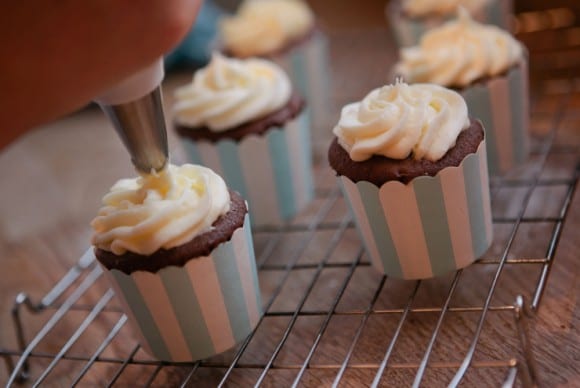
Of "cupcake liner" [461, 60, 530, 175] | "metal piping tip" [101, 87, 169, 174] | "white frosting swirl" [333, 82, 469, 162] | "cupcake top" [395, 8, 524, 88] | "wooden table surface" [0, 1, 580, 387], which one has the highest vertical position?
"metal piping tip" [101, 87, 169, 174]

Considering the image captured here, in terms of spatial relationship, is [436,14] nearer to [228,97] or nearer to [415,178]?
[228,97]

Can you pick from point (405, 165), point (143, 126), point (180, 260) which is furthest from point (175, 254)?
point (405, 165)

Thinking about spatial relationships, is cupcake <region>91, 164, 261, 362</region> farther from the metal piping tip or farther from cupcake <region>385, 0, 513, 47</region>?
cupcake <region>385, 0, 513, 47</region>

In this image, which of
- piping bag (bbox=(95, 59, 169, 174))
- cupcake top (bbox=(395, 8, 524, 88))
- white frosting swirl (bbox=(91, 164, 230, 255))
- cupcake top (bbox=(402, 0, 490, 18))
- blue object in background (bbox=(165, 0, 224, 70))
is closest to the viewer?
piping bag (bbox=(95, 59, 169, 174))

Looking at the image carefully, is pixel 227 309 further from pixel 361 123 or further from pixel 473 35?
pixel 473 35

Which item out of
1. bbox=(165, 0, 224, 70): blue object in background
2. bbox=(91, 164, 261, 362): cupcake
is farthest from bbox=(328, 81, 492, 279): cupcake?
bbox=(165, 0, 224, 70): blue object in background

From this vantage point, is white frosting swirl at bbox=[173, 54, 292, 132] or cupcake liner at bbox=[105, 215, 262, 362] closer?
cupcake liner at bbox=[105, 215, 262, 362]
